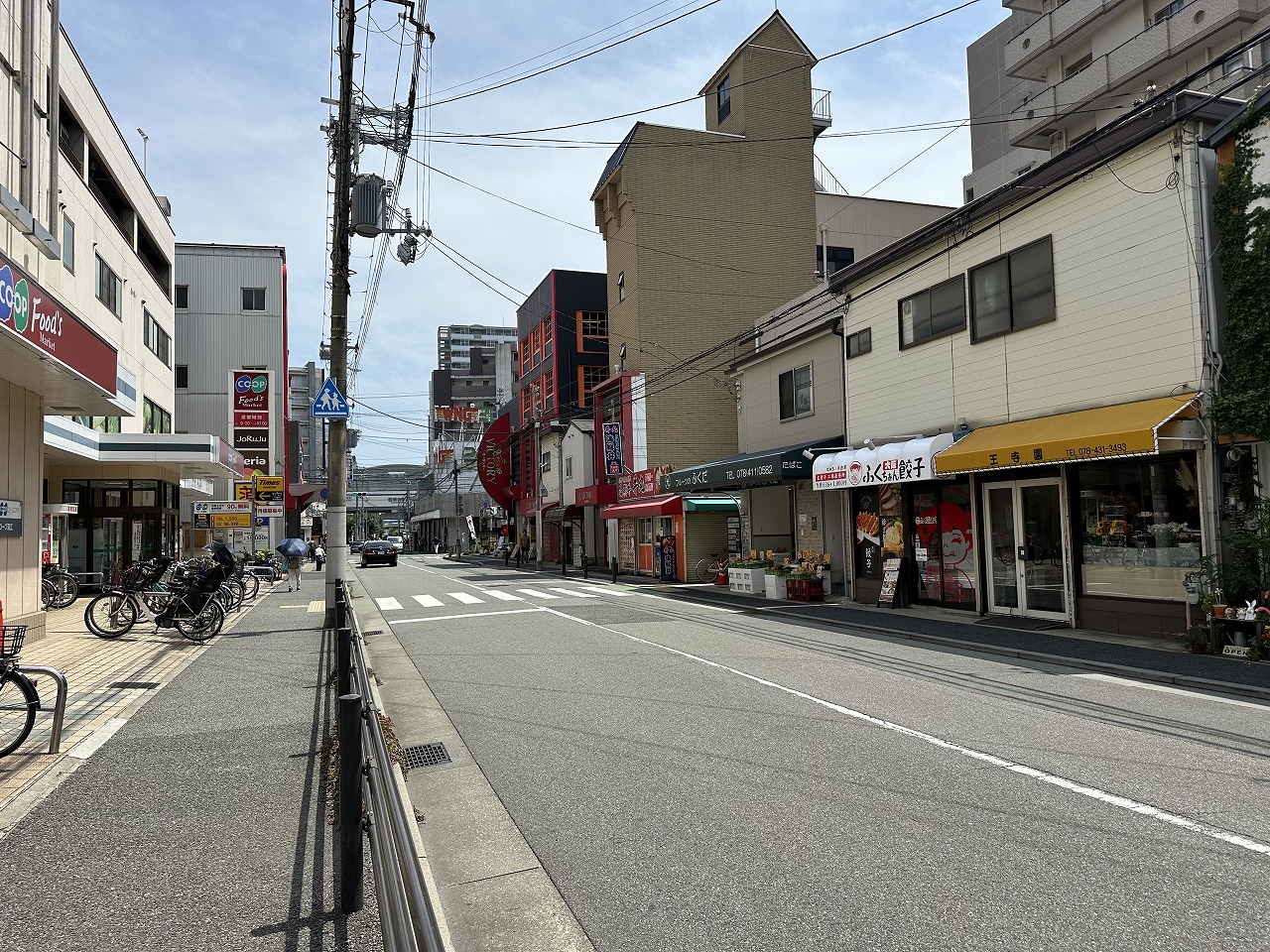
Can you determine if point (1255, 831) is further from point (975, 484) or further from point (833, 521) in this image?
point (833, 521)

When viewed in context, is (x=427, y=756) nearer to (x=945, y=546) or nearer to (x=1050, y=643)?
(x=1050, y=643)

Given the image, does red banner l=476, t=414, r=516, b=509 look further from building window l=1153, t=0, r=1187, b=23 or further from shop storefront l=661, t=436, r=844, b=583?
building window l=1153, t=0, r=1187, b=23

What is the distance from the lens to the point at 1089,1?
25688 mm

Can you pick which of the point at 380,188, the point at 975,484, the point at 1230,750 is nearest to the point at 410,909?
the point at 1230,750

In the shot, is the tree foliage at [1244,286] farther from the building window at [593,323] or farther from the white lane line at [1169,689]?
the building window at [593,323]

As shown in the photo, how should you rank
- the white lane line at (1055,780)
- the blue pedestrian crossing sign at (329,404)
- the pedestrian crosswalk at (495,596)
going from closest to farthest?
the white lane line at (1055,780) → the blue pedestrian crossing sign at (329,404) → the pedestrian crosswalk at (495,596)

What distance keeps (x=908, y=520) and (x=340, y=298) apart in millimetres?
12031

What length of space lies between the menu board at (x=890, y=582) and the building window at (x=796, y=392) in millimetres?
5933

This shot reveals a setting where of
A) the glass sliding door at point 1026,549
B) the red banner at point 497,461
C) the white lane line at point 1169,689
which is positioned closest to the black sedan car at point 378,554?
the red banner at point 497,461

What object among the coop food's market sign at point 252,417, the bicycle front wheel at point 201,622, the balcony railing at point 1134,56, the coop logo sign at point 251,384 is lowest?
the bicycle front wheel at point 201,622

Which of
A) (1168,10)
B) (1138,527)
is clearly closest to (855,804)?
(1138,527)

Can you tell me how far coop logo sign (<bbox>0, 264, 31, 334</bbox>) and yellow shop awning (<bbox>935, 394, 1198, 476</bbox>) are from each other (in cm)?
1304

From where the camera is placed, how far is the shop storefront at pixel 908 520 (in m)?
16.2

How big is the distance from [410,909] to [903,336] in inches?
672
